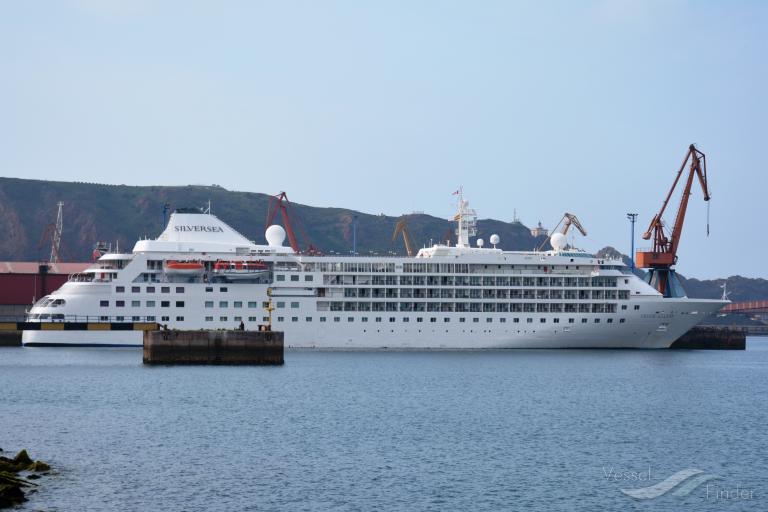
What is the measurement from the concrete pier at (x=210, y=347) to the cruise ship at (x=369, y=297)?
13.5 metres

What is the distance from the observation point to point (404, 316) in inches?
3147

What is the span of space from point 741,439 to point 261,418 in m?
17.5

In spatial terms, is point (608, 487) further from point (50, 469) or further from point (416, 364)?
point (416, 364)

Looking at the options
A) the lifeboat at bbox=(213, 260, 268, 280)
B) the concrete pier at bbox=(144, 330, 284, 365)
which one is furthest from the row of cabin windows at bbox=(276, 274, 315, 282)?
the concrete pier at bbox=(144, 330, 284, 365)

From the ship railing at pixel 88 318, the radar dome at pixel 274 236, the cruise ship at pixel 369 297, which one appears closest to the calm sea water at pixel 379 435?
the ship railing at pixel 88 318

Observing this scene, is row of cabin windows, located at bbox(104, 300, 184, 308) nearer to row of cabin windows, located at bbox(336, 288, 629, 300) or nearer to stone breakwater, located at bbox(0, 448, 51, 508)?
row of cabin windows, located at bbox(336, 288, 629, 300)

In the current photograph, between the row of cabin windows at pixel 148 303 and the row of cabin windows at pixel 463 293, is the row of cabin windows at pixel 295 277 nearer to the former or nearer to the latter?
the row of cabin windows at pixel 463 293

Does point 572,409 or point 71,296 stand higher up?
point 71,296

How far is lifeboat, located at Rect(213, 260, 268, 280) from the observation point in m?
78.8

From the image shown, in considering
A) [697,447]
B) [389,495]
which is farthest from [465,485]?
[697,447]

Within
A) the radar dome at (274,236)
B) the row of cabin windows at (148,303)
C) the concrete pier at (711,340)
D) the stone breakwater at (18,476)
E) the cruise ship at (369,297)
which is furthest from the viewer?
the concrete pier at (711,340)

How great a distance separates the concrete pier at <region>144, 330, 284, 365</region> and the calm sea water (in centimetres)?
131

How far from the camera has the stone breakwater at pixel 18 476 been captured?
91.6 feet

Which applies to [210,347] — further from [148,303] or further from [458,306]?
[458,306]
